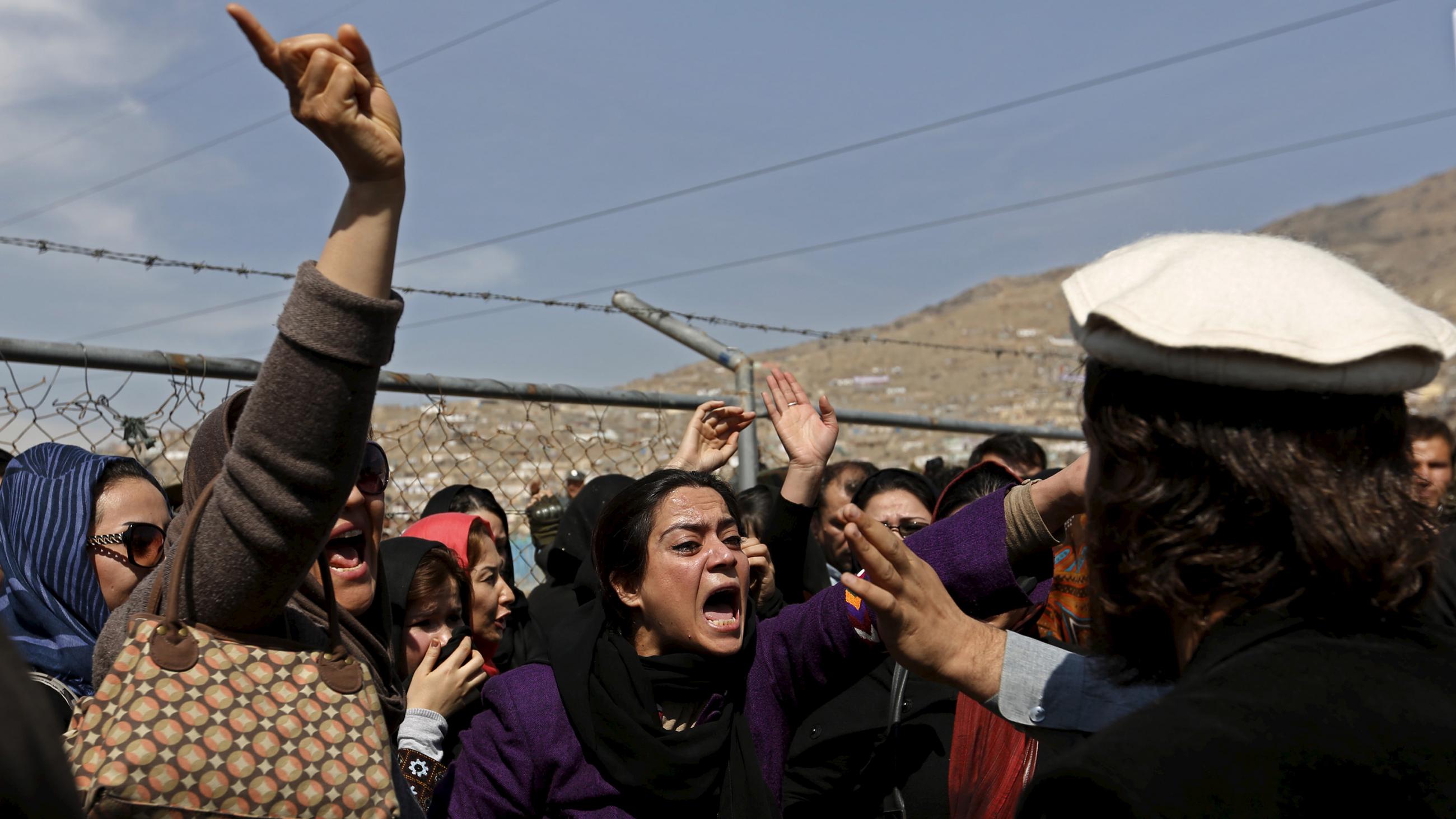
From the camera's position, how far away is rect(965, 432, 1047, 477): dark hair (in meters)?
5.48

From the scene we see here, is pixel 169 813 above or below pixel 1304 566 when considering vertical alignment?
below

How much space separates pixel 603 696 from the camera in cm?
265

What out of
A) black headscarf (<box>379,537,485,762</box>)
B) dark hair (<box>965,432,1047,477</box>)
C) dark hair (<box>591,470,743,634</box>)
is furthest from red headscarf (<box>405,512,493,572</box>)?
dark hair (<box>965,432,1047,477</box>)

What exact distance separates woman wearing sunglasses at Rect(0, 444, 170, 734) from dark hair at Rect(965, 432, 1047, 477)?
152 inches

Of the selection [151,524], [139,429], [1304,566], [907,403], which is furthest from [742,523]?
[907,403]

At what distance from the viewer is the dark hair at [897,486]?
455 centimetres

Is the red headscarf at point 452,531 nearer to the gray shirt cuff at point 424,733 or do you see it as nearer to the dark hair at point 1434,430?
the gray shirt cuff at point 424,733

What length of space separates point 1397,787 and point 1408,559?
0.28 m

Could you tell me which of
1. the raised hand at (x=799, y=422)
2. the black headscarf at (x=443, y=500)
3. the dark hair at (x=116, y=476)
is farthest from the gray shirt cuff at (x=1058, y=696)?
the black headscarf at (x=443, y=500)

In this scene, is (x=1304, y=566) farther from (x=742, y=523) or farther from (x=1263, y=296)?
(x=742, y=523)

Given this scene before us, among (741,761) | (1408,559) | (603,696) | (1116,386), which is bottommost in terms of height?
(741,761)

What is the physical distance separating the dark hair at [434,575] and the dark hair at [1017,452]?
2.82 metres

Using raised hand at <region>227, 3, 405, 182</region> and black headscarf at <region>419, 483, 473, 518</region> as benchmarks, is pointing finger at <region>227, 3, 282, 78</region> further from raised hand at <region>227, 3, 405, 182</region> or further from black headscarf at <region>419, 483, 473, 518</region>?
black headscarf at <region>419, 483, 473, 518</region>

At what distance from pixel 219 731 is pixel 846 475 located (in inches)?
169
